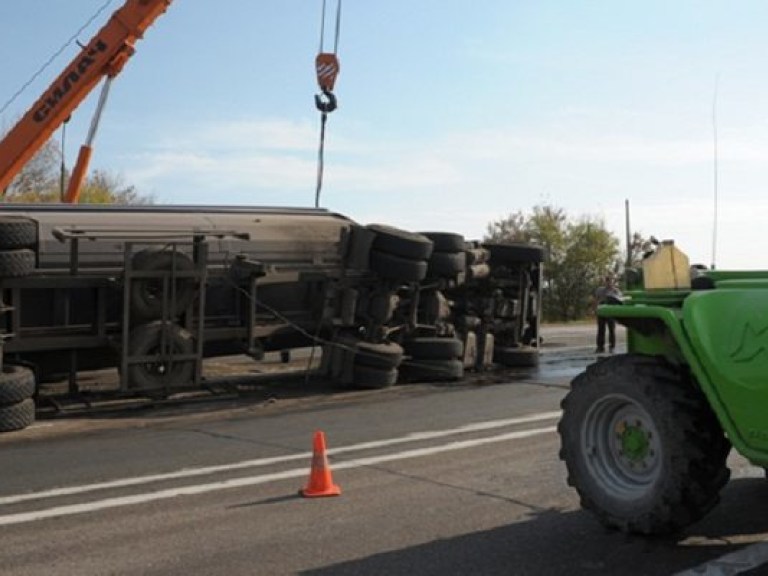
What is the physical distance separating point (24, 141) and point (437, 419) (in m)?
10.6

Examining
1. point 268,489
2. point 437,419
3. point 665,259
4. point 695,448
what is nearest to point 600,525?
point 695,448

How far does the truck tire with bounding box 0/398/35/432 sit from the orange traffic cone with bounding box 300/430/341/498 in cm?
395

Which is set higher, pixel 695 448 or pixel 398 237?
pixel 398 237

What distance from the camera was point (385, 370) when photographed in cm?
1203

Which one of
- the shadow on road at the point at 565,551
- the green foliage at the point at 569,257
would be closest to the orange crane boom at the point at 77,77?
the shadow on road at the point at 565,551

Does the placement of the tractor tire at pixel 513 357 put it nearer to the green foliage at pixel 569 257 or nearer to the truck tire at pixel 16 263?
the truck tire at pixel 16 263

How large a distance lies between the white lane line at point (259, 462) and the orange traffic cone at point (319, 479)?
3.60ft

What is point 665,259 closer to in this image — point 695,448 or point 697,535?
point 695,448

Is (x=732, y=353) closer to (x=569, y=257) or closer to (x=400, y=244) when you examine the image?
(x=400, y=244)

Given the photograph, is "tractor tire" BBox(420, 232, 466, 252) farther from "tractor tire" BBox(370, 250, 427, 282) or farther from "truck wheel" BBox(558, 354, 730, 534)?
"truck wheel" BBox(558, 354, 730, 534)

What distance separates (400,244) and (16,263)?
4898mm

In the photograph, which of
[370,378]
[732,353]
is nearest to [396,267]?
[370,378]

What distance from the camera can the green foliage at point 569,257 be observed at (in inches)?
1886

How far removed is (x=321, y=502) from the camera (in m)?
6.20
